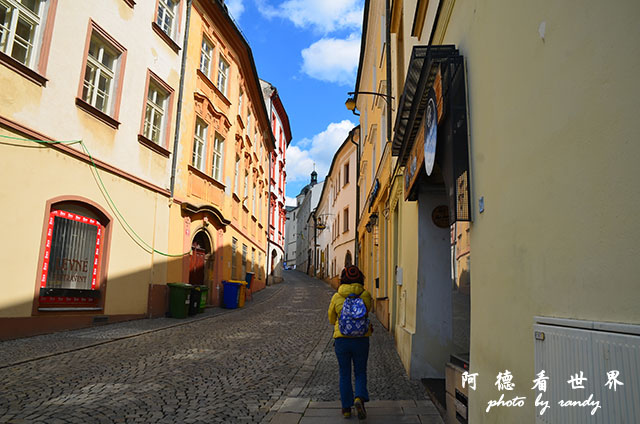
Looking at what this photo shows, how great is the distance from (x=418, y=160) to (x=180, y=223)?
10234 millimetres

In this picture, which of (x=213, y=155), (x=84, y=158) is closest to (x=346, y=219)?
(x=213, y=155)

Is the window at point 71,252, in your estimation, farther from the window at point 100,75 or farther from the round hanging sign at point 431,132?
the round hanging sign at point 431,132

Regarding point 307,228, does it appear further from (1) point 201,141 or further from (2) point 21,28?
(2) point 21,28

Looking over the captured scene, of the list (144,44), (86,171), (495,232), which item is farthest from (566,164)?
(144,44)

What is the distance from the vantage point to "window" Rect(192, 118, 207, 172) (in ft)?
51.5

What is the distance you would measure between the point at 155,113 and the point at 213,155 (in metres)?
3.84

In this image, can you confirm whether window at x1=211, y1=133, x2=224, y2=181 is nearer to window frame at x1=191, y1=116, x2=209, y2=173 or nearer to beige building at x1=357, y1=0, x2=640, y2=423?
window frame at x1=191, y1=116, x2=209, y2=173

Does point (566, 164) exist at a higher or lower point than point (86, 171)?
lower

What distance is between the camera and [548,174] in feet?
7.65

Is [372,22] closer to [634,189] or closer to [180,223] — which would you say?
[180,223]

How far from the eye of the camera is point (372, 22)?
1628cm

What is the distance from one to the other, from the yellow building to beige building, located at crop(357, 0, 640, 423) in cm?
1105

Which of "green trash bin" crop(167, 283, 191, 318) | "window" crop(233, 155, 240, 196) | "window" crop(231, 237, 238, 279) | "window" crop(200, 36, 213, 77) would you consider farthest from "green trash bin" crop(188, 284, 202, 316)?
"window" crop(200, 36, 213, 77)

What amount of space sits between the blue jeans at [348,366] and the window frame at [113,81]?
8554mm
